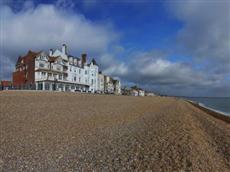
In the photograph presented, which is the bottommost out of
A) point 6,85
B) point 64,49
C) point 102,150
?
point 102,150

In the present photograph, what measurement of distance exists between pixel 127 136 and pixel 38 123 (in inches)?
185

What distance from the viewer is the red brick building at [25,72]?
4819cm

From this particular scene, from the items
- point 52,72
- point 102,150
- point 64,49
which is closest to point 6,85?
point 52,72

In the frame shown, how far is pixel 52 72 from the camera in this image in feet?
168

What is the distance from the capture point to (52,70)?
51281 mm

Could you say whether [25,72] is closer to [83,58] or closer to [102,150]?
[83,58]

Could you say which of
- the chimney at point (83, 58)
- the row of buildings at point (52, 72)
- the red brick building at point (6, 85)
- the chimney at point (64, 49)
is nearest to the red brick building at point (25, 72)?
the row of buildings at point (52, 72)

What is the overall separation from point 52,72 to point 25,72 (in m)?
6.45

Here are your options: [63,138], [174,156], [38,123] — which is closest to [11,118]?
[38,123]

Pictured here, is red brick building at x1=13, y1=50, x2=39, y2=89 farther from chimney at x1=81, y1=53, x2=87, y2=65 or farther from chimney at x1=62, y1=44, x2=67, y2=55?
chimney at x1=81, y1=53, x2=87, y2=65

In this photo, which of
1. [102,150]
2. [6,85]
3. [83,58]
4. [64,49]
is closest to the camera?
[102,150]

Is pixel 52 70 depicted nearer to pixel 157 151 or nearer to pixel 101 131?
pixel 101 131

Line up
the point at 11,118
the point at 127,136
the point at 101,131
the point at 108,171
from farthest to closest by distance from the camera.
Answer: the point at 11,118
the point at 101,131
the point at 127,136
the point at 108,171

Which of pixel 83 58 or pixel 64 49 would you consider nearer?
pixel 64 49
